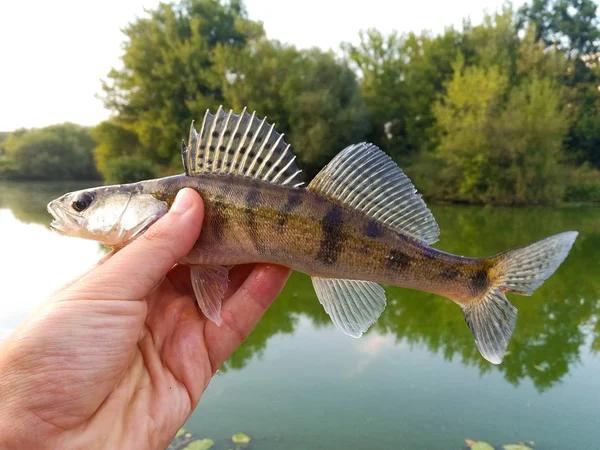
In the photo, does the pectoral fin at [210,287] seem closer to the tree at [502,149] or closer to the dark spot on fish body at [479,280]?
the dark spot on fish body at [479,280]

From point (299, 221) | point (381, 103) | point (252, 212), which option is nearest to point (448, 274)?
point (299, 221)

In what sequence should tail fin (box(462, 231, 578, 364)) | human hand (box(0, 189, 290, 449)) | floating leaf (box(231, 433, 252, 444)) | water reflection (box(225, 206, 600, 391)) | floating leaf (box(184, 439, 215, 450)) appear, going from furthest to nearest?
water reflection (box(225, 206, 600, 391)), floating leaf (box(231, 433, 252, 444)), floating leaf (box(184, 439, 215, 450)), tail fin (box(462, 231, 578, 364)), human hand (box(0, 189, 290, 449))

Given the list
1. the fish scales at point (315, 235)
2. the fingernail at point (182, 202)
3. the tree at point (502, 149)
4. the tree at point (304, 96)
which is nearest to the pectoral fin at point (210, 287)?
the fish scales at point (315, 235)

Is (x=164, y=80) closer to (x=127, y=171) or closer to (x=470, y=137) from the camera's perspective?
(x=127, y=171)

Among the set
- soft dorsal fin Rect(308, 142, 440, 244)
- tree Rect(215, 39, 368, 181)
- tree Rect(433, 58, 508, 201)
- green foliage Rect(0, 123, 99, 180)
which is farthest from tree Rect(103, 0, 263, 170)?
soft dorsal fin Rect(308, 142, 440, 244)

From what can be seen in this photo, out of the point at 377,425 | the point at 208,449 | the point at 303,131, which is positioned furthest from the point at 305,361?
the point at 303,131

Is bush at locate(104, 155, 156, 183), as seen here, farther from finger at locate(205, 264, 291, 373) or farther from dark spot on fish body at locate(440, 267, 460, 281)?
dark spot on fish body at locate(440, 267, 460, 281)
